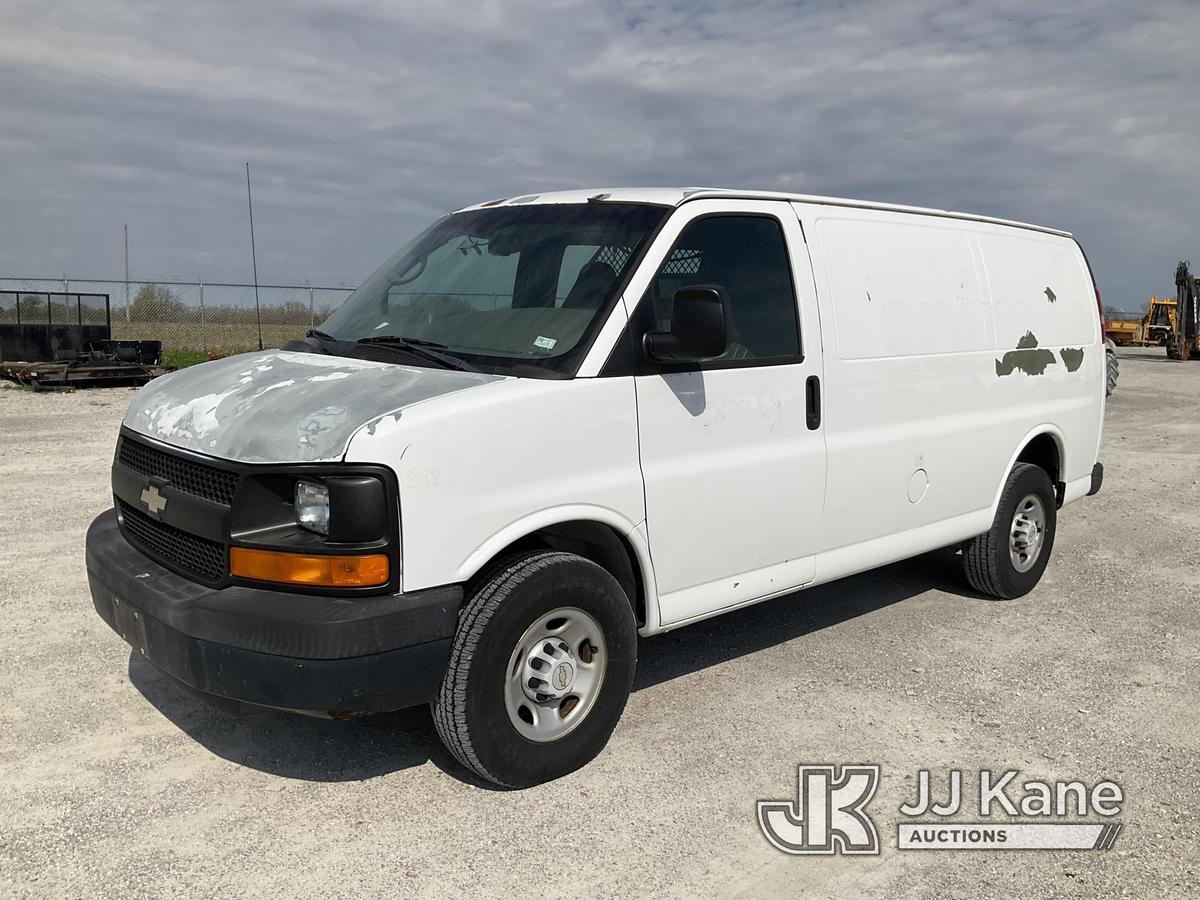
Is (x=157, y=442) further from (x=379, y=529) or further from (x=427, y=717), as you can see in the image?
(x=427, y=717)

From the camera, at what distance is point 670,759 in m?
4.07

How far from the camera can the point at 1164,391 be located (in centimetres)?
2136

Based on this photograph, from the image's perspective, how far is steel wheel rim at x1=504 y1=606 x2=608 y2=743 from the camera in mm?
3699

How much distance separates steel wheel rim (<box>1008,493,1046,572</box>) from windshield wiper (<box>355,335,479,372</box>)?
12.7ft

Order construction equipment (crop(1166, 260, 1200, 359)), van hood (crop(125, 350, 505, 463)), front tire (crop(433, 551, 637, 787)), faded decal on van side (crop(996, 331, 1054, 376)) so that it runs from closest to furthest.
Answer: van hood (crop(125, 350, 505, 463)) → front tire (crop(433, 551, 637, 787)) → faded decal on van side (crop(996, 331, 1054, 376)) → construction equipment (crop(1166, 260, 1200, 359))

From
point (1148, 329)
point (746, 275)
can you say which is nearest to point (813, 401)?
point (746, 275)

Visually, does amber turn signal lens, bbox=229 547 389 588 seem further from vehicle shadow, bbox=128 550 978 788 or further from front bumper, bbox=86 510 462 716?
vehicle shadow, bbox=128 550 978 788

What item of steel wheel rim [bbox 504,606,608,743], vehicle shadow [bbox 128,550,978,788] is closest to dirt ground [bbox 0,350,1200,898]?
vehicle shadow [bbox 128,550,978,788]

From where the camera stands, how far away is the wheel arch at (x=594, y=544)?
359 centimetres

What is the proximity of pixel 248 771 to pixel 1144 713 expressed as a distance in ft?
12.5

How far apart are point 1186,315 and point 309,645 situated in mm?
34719

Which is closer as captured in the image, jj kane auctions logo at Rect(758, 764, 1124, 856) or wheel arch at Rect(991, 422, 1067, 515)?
jj kane auctions logo at Rect(758, 764, 1124, 856)

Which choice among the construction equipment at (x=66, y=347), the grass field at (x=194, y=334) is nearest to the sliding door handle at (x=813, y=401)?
the construction equipment at (x=66, y=347)

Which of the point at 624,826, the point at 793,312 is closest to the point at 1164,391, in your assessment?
the point at 793,312
